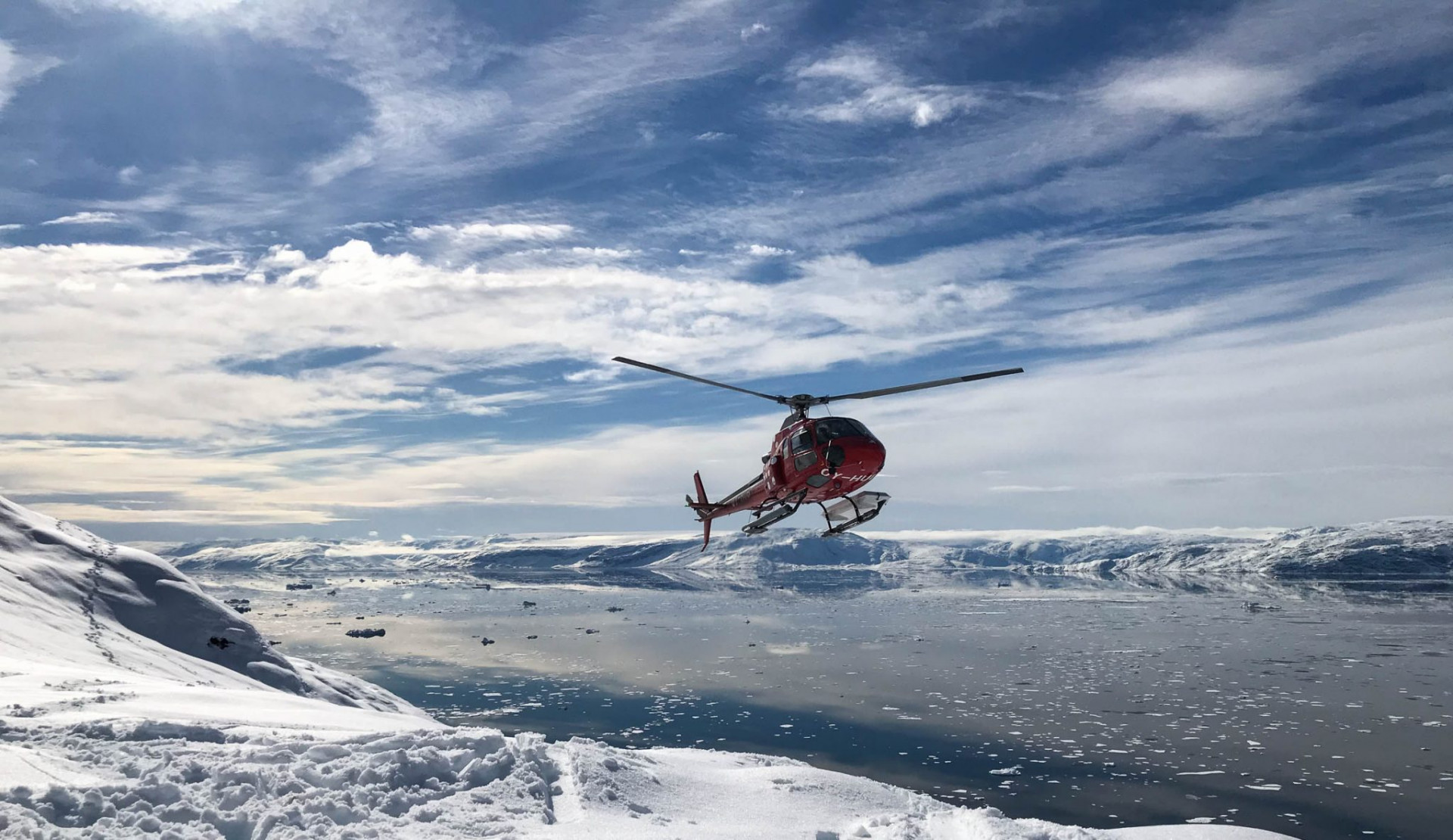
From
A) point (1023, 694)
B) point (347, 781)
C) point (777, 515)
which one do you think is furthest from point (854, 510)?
point (1023, 694)

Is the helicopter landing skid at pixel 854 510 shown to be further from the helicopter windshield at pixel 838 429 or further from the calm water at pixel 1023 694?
the calm water at pixel 1023 694

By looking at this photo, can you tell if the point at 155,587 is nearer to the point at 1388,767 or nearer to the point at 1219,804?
the point at 1219,804

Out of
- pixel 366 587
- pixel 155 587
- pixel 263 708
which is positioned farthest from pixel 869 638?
pixel 366 587

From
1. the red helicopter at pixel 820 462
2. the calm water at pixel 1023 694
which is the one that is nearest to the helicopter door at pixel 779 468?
the red helicopter at pixel 820 462

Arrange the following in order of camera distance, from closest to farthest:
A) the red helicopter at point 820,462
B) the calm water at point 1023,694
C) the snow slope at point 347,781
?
the snow slope at point 347,781, the red helicopter at point 820,462, the calm water at point 1023,694

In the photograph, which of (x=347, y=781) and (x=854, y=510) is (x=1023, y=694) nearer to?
(x=854, y=510)
